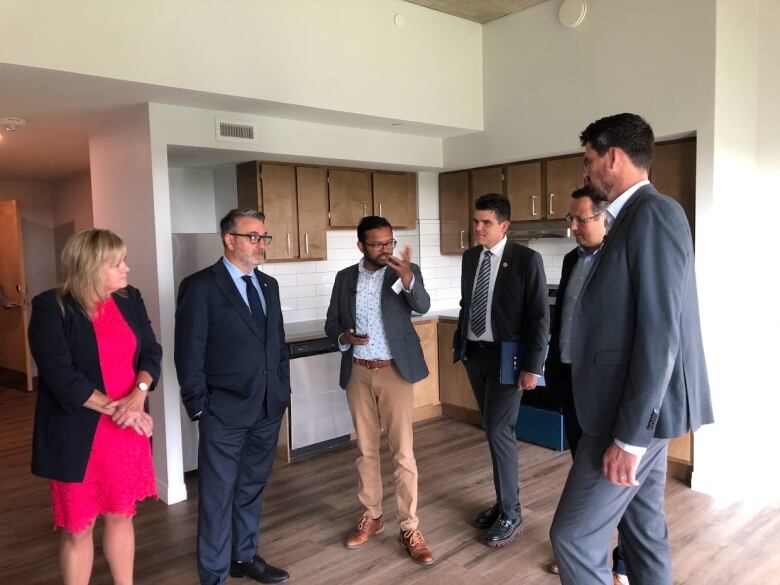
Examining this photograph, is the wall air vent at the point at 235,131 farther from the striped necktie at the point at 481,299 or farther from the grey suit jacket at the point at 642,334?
the grey suit jacket at the point at 642,334

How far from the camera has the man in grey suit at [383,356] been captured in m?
2.95

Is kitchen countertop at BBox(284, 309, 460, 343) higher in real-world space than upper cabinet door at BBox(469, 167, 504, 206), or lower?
lower

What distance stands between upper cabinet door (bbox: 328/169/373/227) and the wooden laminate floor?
183 centimetres

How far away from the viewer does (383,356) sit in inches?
117

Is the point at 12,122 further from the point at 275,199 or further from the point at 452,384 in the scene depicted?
the point at 452,384

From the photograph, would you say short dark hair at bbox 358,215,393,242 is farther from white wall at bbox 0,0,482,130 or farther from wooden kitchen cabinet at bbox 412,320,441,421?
wooden kitchen cabinet at bbox 412,320,441,421

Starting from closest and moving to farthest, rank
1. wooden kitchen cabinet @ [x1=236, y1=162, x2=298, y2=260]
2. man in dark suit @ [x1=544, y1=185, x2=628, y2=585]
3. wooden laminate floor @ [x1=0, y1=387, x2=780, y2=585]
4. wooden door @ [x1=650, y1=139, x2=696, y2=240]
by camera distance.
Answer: man in dark suit @ [x1=544, y1=185, x2=628, y2=585]
wooden laminate floor @ [x1=0, y1=387, x2=780, y2=585]
wooden door @ [x1=650, y1=139, x2=696, y2=240]
wooden kitchen cabinet @ [x1=236, y1=162, x2=298, y2=260]

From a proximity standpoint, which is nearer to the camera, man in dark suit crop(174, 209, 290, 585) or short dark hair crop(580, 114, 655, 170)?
short dark hair crop(580, 114, 655, 170)

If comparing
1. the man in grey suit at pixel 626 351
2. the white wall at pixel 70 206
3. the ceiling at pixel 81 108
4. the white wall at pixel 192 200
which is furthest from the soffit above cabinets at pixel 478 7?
the white wall at pixel 70 206

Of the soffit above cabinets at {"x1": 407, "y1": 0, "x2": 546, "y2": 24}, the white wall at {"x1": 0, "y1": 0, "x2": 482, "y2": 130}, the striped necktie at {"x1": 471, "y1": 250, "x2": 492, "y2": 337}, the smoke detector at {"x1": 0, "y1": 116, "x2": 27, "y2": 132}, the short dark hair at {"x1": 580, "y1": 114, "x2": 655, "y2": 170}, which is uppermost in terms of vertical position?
the soffit above cabinets at {"x1": 407, "y1": 0, "x2": 546, "y2": 24}

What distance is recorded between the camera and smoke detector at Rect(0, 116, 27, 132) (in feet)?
12.9

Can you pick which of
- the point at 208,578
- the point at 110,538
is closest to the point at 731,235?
the point at 208,578

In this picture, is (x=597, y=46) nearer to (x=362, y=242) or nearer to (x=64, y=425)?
(x=362, y=242)

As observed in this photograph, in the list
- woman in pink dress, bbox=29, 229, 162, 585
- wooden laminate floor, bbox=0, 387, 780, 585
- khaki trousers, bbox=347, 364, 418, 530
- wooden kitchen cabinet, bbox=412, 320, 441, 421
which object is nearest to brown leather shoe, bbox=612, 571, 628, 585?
wooden laminate floor, bbox=0, 387, 780, 585
